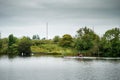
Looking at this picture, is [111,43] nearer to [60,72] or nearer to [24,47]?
[24,47]

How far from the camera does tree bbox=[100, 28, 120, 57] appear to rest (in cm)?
13075

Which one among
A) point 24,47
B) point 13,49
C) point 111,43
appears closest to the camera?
point 111,43

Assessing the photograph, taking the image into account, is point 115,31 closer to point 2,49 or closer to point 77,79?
point 2,49

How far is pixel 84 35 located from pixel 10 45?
41250 millimetres

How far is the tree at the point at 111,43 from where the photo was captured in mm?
130750

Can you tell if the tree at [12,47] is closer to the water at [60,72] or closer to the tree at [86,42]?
the tree at [86,42]

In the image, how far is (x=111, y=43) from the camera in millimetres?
131250

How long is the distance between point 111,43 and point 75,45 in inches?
737

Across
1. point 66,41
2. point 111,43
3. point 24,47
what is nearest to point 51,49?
point 66,41

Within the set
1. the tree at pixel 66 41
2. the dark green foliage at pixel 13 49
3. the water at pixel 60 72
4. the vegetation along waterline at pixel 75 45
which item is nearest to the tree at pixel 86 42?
the vegetation along waterline at pixel 75 45

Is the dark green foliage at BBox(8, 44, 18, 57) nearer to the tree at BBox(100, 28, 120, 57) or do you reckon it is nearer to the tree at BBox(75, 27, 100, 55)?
the tree at BBox(75, 27, 100, 55)

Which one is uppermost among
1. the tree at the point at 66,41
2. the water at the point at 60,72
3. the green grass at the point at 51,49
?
the tree at the point at 66,41

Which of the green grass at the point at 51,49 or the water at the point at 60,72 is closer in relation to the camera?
the water at the point at 60,72

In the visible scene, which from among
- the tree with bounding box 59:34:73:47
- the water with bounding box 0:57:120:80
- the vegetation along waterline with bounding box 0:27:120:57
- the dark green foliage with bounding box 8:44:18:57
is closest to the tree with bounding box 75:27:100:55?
the vegetation along waterline with bounding box 0:27:120:57
